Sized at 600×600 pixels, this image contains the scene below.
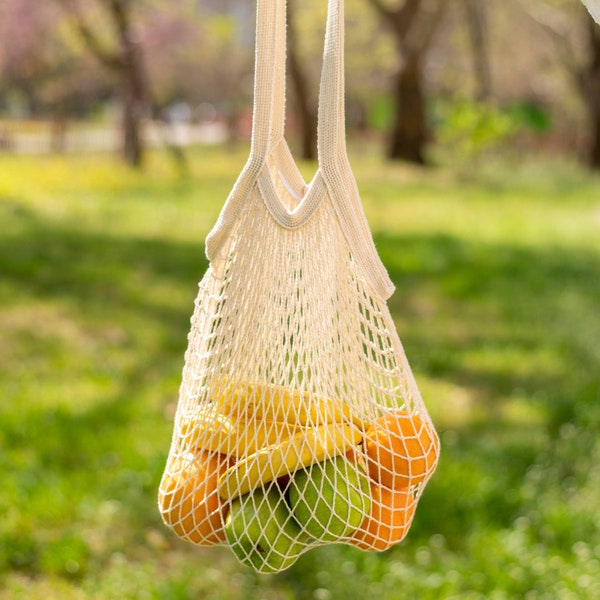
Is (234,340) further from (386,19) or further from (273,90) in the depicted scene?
(386,19)

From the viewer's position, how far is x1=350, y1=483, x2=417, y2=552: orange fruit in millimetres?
1671

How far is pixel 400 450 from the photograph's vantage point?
1663mm

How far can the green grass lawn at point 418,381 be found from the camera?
2885 mm

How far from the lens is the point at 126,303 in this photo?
19.4 ft

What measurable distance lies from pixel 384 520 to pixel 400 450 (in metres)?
0.13

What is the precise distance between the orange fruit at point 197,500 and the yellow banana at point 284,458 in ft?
0.15

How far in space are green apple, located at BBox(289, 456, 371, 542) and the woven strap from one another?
0.32 metres

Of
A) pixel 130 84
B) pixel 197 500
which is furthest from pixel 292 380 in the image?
pixel 130 84

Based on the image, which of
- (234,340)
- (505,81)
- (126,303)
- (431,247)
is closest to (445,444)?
(234,340)

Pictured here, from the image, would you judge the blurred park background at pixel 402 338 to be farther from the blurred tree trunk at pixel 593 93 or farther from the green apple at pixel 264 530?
the blurred tree trunk at pixel 593 93

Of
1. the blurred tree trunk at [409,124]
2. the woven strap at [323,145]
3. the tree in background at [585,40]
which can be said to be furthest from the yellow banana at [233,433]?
the tree in background at [585,40]

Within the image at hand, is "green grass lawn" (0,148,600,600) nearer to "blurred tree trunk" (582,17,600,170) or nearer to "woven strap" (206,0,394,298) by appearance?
"woven strap" (206,0,394,298)

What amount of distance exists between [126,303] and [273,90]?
176 inches

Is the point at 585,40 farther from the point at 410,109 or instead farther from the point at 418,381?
the point at 418,381
